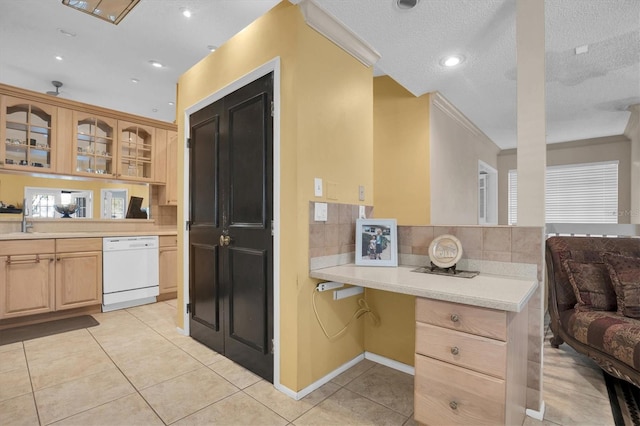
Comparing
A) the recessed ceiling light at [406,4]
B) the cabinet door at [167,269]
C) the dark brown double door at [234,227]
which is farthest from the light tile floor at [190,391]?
the recessed ceiling light at [406,4]

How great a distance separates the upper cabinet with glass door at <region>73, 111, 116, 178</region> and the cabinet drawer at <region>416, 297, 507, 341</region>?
4225 millimetres

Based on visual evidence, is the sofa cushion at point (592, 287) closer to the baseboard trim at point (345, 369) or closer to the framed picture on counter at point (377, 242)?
the baseboard trim at point (345, 369)

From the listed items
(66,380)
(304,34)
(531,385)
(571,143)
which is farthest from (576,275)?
(571,143)

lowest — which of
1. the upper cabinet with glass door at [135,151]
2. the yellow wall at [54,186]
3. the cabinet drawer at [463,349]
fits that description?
the cabinet drawer at [463,349]

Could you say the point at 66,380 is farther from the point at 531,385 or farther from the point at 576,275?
the point at 576,275

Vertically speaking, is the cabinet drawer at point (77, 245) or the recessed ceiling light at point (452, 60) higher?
the recessed ceiling light at point (452, 60)

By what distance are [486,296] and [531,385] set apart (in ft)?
3.07

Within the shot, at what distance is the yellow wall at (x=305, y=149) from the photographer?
193 centimetres

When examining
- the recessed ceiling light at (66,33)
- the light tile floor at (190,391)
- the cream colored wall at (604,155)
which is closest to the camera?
the light tile floor at (190,391)

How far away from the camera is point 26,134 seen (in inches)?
138

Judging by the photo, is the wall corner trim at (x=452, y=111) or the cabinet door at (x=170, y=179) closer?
the wall corner trim at (x=452, y=111)

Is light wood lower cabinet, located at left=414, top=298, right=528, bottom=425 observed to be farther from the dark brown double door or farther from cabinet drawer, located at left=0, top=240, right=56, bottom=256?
cabinet drawer, located at left=0, top=240, right=56, bottom=256

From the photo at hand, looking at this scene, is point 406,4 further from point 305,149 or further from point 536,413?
point 536,413

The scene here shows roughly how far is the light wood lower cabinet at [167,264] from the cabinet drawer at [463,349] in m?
3.56
